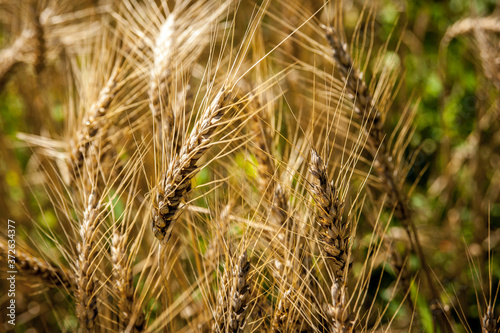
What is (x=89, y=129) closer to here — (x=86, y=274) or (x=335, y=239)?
(x=86, y=274)

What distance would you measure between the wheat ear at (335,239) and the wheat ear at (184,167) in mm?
226

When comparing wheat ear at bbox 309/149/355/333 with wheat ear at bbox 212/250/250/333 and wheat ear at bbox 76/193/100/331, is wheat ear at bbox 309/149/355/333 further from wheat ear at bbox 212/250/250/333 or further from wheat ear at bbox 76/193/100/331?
wheat ear at bbox 76/193/100/331

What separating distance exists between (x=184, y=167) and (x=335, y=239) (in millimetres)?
357

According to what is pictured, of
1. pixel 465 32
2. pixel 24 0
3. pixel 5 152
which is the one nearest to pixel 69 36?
pixel 24 0

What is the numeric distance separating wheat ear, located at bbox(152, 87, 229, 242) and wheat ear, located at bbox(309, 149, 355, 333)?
0.23 meters

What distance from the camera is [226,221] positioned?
3.26ft

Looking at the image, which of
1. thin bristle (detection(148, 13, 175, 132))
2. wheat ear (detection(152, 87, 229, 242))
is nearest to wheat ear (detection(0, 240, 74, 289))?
wheat ear (detection(152, 87, 229, 242))

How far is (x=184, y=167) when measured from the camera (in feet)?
2.77

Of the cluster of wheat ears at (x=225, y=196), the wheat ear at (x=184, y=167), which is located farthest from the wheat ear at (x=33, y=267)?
the wheat ear at (x=184, y=167)

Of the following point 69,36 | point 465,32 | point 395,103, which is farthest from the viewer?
point 395,103

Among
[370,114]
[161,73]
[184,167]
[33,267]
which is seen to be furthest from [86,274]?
[370,114]

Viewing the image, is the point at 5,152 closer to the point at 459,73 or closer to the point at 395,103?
the point at 395,103

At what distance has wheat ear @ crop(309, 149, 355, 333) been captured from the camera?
0.81 m

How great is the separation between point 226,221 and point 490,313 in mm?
648
